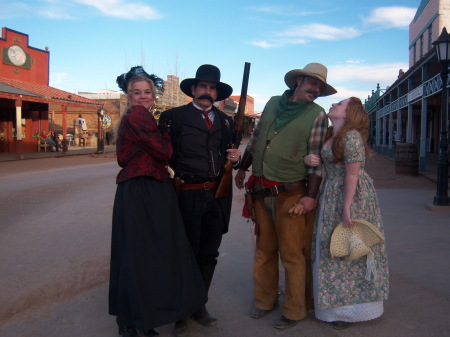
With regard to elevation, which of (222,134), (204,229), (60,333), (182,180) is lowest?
(60,333)

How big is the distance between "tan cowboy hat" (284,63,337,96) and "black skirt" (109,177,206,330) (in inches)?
51.3

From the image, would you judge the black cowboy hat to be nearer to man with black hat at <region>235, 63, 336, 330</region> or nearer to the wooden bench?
man with black hat at <region>235, 63, 336, 330</region>

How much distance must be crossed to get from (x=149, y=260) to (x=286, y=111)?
146 centimetres

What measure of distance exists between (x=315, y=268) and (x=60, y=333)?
1.89 metres

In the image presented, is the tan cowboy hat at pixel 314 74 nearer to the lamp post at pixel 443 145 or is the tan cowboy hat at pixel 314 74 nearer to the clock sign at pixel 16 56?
the lamp post at pixel 443 145

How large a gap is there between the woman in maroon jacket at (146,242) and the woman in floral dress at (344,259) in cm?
95

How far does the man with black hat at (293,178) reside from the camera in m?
3.23

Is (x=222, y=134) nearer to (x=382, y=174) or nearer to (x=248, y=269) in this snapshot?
(x=248, y=269)

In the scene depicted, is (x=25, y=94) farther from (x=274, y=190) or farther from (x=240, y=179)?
(x=274, y=190)

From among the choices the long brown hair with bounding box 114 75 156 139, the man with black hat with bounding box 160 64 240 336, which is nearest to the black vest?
the man with black hat with bounding box 160 64 240 336

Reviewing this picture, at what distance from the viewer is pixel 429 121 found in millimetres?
26562

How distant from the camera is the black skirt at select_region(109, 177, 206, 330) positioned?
279 cm

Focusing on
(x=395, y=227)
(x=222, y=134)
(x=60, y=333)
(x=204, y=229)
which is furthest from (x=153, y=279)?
(x=395, y=227)

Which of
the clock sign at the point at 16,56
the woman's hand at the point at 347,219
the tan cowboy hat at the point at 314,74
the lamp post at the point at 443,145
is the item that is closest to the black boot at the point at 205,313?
the woman's hand at the point at 347,219
